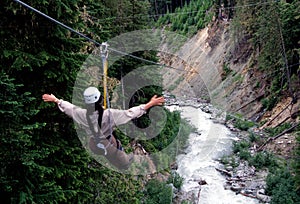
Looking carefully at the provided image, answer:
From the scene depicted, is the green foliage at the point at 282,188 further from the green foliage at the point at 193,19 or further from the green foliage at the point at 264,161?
the green foliage at the point at 193,19

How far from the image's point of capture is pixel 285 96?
77.6ft

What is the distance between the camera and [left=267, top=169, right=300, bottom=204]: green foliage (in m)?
12.3

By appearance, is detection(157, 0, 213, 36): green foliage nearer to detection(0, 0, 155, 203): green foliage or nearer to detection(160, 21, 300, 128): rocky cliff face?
detection(160, 21, 300, 128): rocky cliff face

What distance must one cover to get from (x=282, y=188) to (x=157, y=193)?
4.77m

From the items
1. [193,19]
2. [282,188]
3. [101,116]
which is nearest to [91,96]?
[101,116]

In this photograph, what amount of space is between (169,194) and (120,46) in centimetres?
731

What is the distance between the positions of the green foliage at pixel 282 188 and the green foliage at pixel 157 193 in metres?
3.90

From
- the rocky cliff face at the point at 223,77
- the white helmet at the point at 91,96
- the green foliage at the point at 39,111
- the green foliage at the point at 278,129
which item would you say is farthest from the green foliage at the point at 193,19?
the white helmet at the point at 91,96

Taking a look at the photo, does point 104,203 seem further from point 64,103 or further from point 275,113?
point 275,113

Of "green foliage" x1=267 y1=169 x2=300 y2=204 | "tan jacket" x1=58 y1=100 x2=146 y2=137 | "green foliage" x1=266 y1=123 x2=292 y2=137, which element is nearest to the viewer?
"tan jacket" x1=58 y1=100 x2=146 y2=137

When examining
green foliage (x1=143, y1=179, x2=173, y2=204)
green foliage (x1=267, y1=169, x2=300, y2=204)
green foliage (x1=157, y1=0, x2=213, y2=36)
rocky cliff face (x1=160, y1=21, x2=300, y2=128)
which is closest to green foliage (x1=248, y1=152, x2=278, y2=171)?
green foliage (x1=267, y1=169, x2=300, y2=204)

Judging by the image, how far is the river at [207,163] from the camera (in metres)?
14.3

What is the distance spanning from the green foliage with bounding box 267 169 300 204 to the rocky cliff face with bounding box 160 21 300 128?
7.54 meters

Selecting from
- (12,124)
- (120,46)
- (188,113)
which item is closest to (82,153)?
(12,124)
